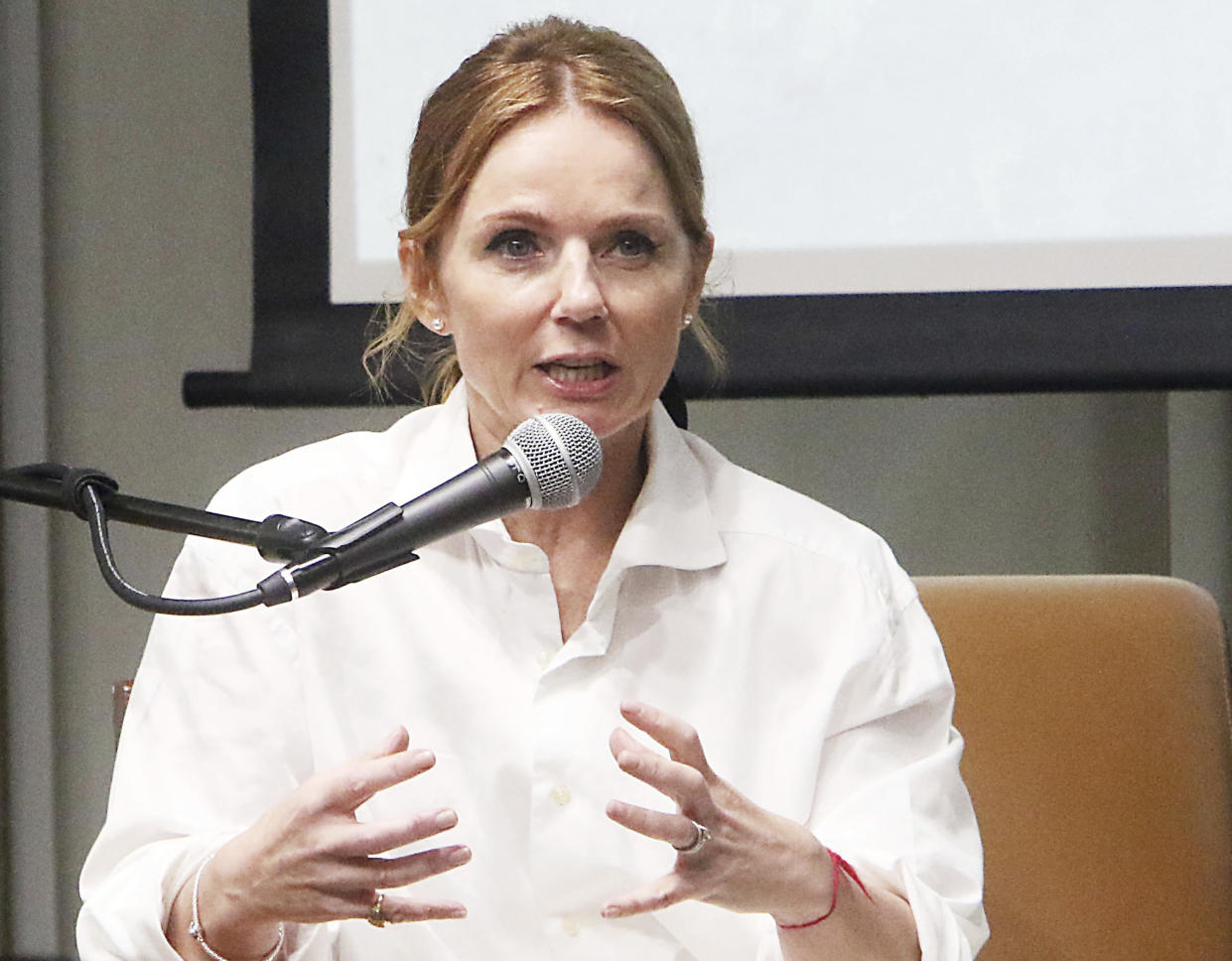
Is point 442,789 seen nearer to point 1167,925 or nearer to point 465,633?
point 465,633

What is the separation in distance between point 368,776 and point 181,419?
1.50m

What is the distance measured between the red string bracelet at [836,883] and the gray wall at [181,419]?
1.13 meters

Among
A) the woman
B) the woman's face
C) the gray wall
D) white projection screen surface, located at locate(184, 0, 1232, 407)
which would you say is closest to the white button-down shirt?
the woman

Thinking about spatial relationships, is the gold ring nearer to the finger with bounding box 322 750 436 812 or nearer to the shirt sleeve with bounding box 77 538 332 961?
the finger with bounding box 322 750 436 812

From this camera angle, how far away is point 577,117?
47.8 inches

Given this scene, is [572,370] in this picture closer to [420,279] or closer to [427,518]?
[420,279]

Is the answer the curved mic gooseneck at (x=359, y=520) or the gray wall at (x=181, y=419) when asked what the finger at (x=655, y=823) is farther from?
the gray wall at (x=181, y=419)

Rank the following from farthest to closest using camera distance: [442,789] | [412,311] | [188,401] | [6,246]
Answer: [6,246] < [188,401] < [412,311] < [442,789]

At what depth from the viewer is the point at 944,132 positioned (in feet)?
6.27

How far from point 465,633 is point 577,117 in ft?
1.45

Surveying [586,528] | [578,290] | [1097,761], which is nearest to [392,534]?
[578,290]

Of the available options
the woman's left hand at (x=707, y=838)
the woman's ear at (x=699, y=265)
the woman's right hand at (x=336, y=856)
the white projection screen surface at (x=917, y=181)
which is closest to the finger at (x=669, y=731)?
the woman's left hand at (x=707, y=838)

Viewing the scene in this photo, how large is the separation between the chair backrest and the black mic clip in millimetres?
931

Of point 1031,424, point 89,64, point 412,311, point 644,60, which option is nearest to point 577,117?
point 644,60
